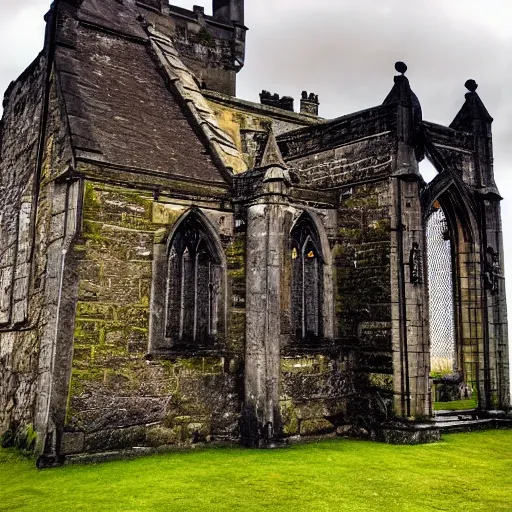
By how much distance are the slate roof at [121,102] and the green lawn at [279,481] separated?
474 cm

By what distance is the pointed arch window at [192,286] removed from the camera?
9.88 meters

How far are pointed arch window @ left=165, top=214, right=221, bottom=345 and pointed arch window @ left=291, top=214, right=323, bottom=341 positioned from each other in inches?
66.7

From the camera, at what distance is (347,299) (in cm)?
1138

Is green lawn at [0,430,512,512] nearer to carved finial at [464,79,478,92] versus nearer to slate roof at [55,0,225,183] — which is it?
slate roof at [55,0,225,183]

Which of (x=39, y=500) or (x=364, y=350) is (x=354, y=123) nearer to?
(x=364, y=350)

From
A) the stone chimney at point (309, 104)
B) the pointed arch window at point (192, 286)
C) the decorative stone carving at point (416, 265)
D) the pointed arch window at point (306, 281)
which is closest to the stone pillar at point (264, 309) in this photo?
the pointed arch window at point (192, 286)

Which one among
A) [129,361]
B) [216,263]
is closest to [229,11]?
[216,263]

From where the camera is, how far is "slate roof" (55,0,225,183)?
987 cm

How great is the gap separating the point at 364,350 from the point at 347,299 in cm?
105

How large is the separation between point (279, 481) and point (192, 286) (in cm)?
390

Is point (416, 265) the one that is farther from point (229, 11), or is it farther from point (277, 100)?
point (229, 11)

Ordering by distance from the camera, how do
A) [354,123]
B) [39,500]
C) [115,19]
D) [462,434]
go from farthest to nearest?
[115,19] → [354,123] → [462,434] → [39,500]

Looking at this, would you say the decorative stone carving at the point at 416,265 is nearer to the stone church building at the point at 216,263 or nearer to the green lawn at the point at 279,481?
the stone church building at the point at 216,263

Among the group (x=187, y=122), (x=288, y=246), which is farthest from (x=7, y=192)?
(x=288, y=246)
